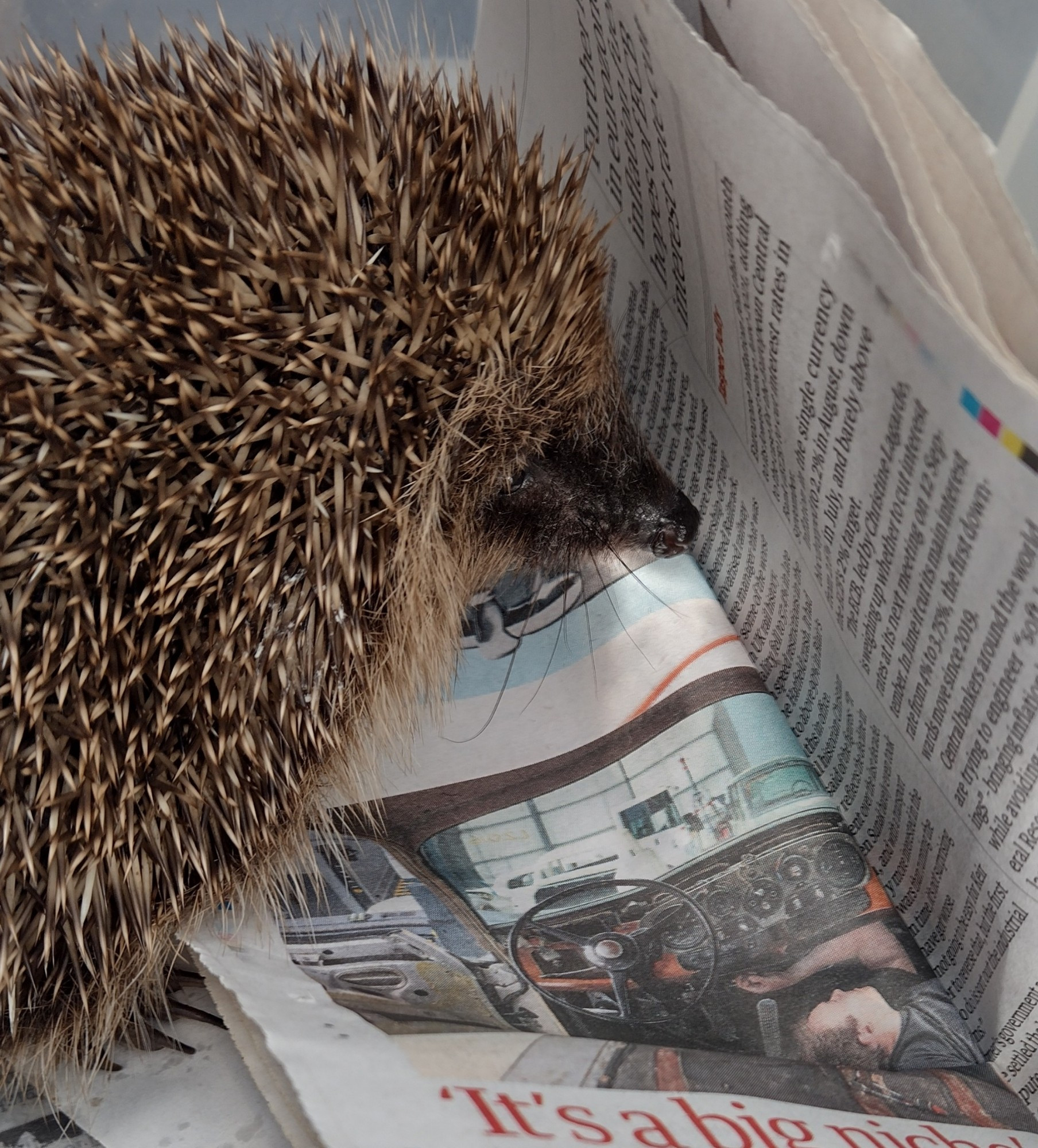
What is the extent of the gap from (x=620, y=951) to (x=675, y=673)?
265mm

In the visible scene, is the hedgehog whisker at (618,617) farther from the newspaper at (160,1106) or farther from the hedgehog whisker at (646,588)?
the newspaper at (160,1106)

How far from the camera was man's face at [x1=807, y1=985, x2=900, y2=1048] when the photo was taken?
0.78 meters

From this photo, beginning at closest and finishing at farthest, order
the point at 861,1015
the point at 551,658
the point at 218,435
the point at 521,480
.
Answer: the point at 218,435 → the point at 861,1015 → the point at 521,480 → the point at 551,658

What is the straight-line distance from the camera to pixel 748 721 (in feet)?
3.05

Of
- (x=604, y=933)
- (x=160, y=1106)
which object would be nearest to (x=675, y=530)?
(x=604, y=933)

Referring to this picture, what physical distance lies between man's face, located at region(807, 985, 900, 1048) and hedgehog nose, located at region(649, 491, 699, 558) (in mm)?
402

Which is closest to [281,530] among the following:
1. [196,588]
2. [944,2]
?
[196,588]

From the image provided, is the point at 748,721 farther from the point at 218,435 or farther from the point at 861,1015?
the point at 218,435

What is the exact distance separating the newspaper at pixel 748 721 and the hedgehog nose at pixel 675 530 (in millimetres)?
60

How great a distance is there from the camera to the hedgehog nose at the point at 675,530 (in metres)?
0.93

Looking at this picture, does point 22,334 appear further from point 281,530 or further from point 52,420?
point 281,530

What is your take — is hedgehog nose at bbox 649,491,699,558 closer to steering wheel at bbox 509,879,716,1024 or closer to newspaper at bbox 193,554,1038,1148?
newspaper at bbox 193,554,1038,1148

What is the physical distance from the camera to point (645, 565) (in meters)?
1.02

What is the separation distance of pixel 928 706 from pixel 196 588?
0.53 metres
